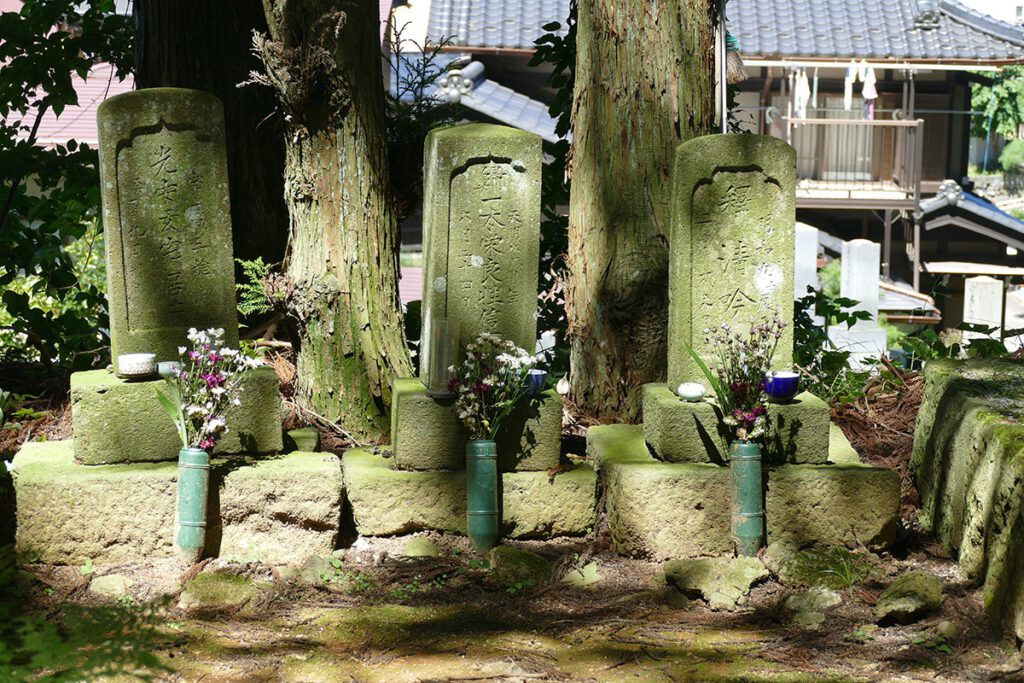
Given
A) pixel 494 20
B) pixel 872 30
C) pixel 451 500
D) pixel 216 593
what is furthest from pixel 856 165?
pixel 216 593

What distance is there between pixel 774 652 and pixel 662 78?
2.89 metres

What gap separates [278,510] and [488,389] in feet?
3.30

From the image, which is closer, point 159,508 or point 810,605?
point 810,605

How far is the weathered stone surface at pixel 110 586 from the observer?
4.55 metres

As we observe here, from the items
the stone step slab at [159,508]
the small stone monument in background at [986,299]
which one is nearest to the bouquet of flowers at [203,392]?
the stone step slab at [159,508]

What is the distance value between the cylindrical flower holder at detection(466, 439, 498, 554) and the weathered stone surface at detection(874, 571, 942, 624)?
1577 mm

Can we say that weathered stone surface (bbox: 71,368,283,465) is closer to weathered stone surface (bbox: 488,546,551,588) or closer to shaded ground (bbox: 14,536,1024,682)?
shaded ground (bbox: 14,536,1024,682)

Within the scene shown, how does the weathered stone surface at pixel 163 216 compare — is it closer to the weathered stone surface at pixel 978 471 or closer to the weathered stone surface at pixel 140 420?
the weathered stone surface at pixel 140 420

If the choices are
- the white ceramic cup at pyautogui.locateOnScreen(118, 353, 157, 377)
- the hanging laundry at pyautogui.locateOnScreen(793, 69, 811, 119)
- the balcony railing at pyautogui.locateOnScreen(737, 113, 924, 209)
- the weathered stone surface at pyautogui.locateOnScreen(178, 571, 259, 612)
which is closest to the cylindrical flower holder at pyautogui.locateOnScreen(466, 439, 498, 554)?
the weathered stone surface at pyautogui.locateOnScreen(178, 571, 259, 612)

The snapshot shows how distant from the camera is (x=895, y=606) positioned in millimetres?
4312

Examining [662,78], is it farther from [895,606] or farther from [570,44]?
[895,606]

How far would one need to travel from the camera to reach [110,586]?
4.57m

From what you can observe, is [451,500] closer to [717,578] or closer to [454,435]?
[454,435]

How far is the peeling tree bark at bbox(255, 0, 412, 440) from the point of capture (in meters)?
5.64
